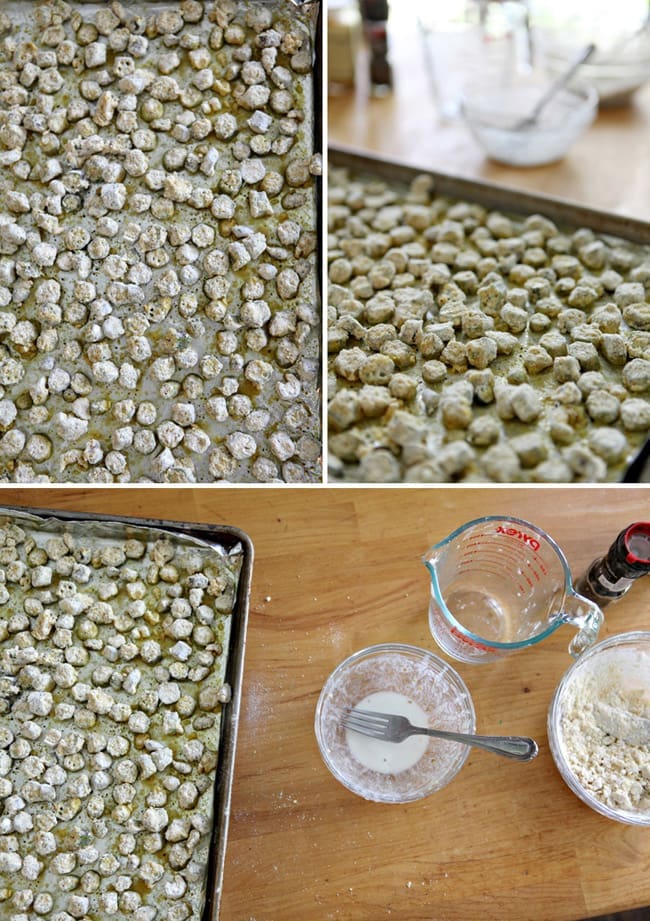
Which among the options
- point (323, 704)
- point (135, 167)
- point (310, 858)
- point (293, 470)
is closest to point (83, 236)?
point (135, 167)

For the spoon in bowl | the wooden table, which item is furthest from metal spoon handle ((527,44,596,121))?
the wooden table

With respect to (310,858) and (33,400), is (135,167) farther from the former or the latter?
(310,858)

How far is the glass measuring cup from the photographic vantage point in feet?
2.45

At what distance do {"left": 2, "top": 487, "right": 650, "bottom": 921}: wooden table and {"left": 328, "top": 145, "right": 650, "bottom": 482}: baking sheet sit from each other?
27 centimetres

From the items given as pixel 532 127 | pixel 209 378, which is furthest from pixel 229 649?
pixel 532 127

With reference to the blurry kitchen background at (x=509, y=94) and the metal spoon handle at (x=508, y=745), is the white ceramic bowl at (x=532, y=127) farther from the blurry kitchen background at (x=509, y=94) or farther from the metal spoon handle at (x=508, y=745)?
the metal spoon handle at (x=508, y=745)

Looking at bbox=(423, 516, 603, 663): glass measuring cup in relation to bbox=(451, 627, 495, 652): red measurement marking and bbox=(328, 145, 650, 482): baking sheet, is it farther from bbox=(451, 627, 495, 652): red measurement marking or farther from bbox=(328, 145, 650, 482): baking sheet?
bbox=(328, 145, 650, 482): baking sheet

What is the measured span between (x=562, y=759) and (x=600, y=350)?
0.36 metres

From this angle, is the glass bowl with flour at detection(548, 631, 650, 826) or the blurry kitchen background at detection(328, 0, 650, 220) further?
the blurry kitchen background at detection(328, 0, 650, 220)

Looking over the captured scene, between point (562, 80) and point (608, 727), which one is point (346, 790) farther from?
point (562, 80)

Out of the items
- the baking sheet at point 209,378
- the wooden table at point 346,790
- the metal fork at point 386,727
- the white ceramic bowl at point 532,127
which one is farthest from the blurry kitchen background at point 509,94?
the metal fork at point 386,727

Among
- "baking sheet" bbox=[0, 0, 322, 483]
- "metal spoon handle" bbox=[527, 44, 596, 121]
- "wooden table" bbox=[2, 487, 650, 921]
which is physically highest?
"metal spoon handle" bbox=[527, 44, 596, 121]

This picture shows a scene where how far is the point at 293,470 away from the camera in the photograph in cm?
79

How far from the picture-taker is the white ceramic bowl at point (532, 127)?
1043 mm
